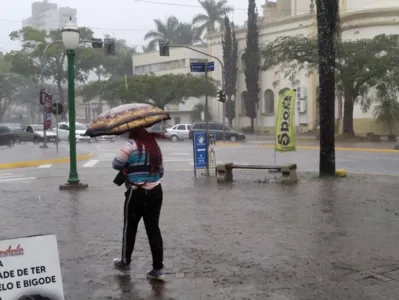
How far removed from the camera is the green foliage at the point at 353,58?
33.0 meters

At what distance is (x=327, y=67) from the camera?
13023 mm

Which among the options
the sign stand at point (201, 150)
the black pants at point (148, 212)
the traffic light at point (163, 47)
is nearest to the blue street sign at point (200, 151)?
the sign stand at point (201, 150)

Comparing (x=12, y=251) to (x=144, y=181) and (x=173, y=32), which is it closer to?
(x=144, y=181)

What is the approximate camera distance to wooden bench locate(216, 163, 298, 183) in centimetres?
1266

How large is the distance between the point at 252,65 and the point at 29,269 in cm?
5012

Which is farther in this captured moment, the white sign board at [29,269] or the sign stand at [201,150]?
the sign stand at [201,150]

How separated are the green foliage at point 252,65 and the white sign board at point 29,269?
159ft

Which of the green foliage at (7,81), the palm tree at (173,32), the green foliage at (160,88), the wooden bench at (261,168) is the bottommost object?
the wooden bench at (261,168)

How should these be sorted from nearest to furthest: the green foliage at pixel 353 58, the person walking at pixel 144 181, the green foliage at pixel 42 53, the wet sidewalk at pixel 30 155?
the person walking at pixel 144 181, the wet sidewalk at pixel 30 155, the green foliage at pixel 353 58, the green foliage at pixel 42 53

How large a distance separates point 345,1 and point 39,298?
48.0 m

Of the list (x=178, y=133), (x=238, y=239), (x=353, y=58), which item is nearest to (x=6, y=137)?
(x=178, y=133)

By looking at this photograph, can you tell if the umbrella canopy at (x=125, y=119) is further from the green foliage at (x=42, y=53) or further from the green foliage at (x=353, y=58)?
the green foliage at (x=42, y=53)

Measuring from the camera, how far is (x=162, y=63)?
67438 mm

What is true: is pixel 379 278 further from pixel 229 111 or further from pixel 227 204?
pixel 229 111
